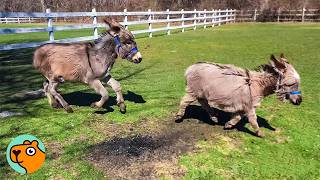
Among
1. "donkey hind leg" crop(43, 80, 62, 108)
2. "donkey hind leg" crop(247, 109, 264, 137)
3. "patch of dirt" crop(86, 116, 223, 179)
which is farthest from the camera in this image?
"donkey hind leg" crop(43, 80, 62, 108)

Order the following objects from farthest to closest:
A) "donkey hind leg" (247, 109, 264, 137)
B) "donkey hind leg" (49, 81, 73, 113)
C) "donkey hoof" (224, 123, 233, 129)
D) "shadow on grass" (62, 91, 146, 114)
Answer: "shadow on grass" (62, 91, 146, 114)
"donkey hind leg" (49, 81, 73, 113)
"donkey hoof" (224, 123, 233, 129)
"donkey hind leg" (247, 109, 264, 137)

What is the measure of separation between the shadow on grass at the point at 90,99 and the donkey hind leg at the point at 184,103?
1.48 meters

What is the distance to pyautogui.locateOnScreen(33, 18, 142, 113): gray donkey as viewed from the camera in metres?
6.88

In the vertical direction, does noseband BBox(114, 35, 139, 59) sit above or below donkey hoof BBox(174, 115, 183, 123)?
above

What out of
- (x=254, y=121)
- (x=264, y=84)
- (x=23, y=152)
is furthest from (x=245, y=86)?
(x=23, y=152)

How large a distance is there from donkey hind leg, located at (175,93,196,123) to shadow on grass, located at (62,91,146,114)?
1480 mm

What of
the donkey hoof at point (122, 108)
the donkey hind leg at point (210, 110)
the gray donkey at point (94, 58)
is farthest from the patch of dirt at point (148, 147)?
the gray donkey at point (94, 58)

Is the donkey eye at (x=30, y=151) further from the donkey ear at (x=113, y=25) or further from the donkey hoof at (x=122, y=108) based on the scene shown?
the donkey ear at (x=113, y=25)

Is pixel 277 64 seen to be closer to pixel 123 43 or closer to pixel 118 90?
pixel 123 43

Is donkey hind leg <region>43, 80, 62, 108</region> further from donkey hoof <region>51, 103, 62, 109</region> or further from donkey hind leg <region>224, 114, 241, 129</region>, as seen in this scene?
donkey hind leg <region>224, 114, 241, 129</region>

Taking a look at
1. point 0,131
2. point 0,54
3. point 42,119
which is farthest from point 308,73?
point 0,54

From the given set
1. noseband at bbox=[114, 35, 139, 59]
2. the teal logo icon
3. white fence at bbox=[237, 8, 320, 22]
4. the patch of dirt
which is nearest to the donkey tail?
noseband at bbox=[114, 35, 139, 59]

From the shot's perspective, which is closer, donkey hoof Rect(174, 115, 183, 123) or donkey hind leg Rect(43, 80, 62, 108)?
donkey hoof Rect(174, 115, 183, 123)

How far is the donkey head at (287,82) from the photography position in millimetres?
5938
